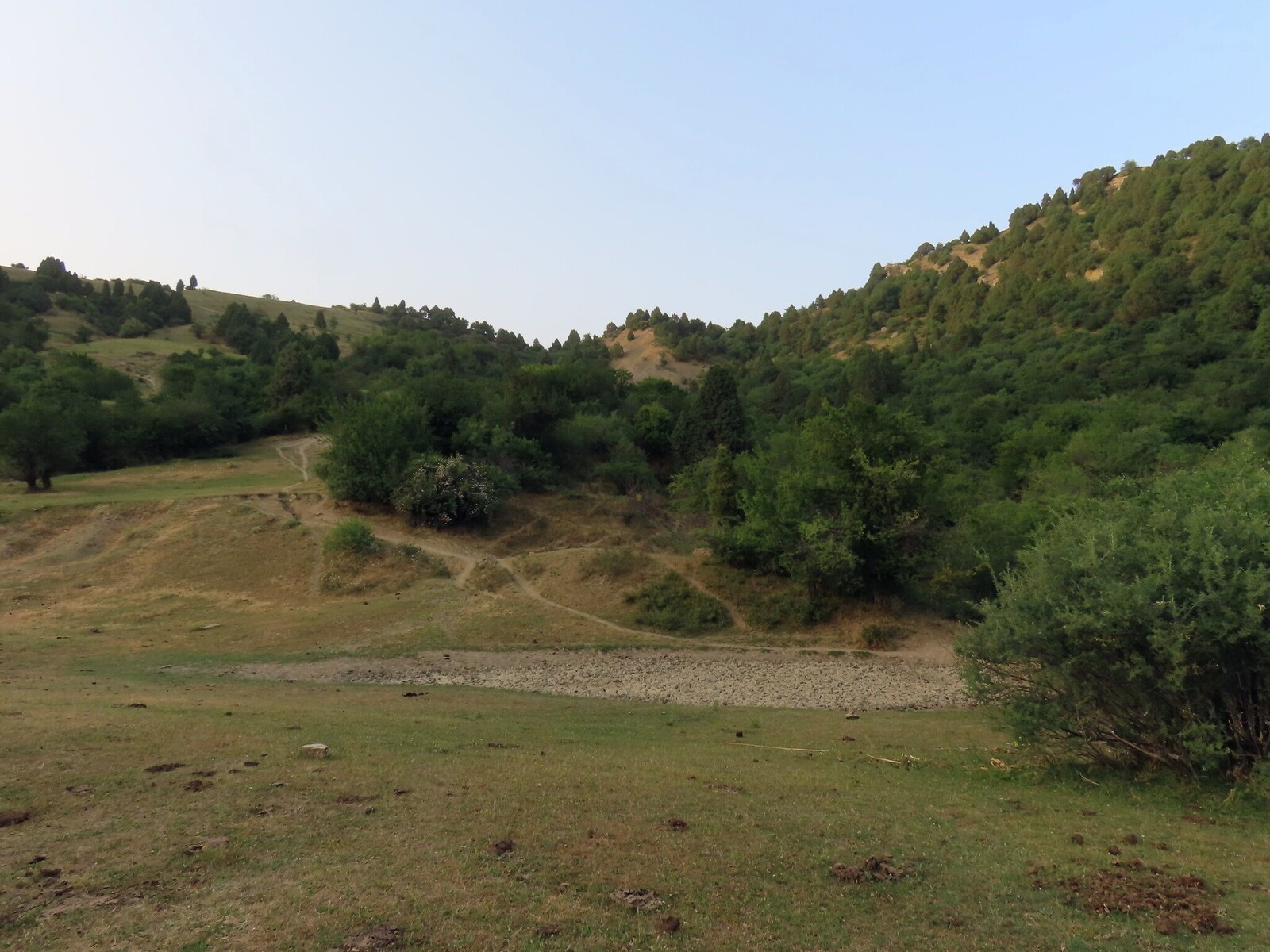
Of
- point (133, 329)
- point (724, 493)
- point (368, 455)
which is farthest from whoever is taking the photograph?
point (133, 329)

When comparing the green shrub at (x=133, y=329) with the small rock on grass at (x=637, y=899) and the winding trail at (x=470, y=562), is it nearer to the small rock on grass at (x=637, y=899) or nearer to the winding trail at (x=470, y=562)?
the winding trail at (x=470, y=562)

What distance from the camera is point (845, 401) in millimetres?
71000

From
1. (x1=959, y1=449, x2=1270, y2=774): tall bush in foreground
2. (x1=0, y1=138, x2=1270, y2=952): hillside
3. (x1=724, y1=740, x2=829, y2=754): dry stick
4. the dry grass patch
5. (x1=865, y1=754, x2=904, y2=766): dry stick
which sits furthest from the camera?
(x1=724, y1=740, x2=829, y2=754): dry stick

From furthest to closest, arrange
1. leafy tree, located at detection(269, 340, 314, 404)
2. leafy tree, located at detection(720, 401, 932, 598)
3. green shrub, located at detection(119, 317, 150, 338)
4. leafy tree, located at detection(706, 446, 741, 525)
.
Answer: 1. green shrub, located at detection(119, 317, 150, 338)
2. leafy tree, located at detection(269, 340, 314, 404)
3. leafy tree, located at detection(706, 446, 741, 525)
4. leafy tree, located at detection(720, 401, 932, 598)

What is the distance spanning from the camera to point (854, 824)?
28.3 ft

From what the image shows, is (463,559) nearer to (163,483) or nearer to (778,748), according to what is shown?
(163,483)

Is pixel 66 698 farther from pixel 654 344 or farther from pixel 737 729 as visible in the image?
pixel 654 344

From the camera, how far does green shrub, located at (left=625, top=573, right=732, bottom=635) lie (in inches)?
1140

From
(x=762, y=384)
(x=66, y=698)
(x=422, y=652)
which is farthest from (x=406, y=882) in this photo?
(x=762, y=384)

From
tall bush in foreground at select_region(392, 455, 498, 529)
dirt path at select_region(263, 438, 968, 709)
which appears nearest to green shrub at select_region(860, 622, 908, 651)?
dirt path at select_region(263, 438, 968, 709)

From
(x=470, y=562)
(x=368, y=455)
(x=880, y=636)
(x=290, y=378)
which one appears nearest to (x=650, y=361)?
(x=290, y=378)

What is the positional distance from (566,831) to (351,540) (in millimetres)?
27588

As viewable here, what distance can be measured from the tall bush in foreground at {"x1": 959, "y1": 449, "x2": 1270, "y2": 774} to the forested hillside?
297 cm

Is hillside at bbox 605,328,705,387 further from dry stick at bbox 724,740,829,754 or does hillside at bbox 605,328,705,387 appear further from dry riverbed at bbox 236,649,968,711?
dry stick at bbox 724,740,829,754
